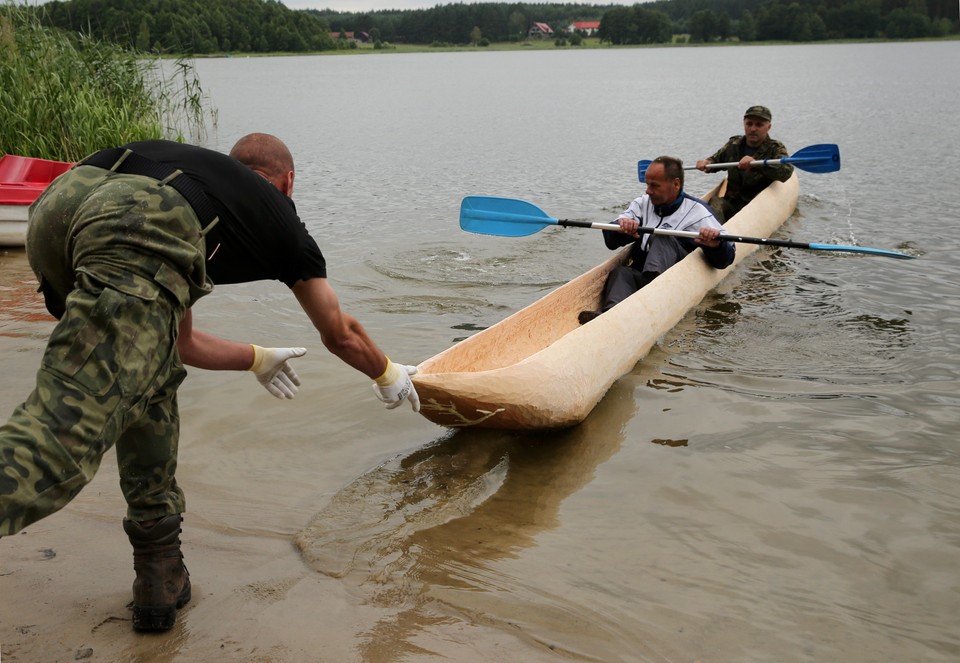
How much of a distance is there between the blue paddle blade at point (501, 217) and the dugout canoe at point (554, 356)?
71 cm

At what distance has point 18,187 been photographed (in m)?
9.10

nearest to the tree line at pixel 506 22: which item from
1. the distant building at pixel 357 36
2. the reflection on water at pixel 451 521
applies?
the distant building at pixel 357 36

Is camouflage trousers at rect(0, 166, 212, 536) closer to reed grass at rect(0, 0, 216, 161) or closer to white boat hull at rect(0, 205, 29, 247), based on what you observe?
white boat hull at rect(0, 205, 29, 247)

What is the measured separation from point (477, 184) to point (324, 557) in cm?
1274

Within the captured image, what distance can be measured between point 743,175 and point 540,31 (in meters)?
110

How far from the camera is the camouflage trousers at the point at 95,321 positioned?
237cm

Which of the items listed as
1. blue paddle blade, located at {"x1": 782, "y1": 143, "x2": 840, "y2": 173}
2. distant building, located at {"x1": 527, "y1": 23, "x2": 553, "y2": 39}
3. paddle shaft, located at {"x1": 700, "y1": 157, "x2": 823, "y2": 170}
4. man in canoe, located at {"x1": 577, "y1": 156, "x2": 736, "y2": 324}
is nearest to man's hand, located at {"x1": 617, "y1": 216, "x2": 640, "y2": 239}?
man in canoe, located at {"x1": 577, "y1": 156, "x2": 736, "y2": 324}

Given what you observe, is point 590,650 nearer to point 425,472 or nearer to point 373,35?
point 425,472

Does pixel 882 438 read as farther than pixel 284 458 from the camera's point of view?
Yes

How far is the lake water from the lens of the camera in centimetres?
332

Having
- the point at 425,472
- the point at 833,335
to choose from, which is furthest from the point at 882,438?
the point at 425,472

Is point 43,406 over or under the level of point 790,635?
over

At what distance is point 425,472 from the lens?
14.6 ft

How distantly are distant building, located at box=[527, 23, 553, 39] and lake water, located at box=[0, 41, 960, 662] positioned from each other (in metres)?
108
